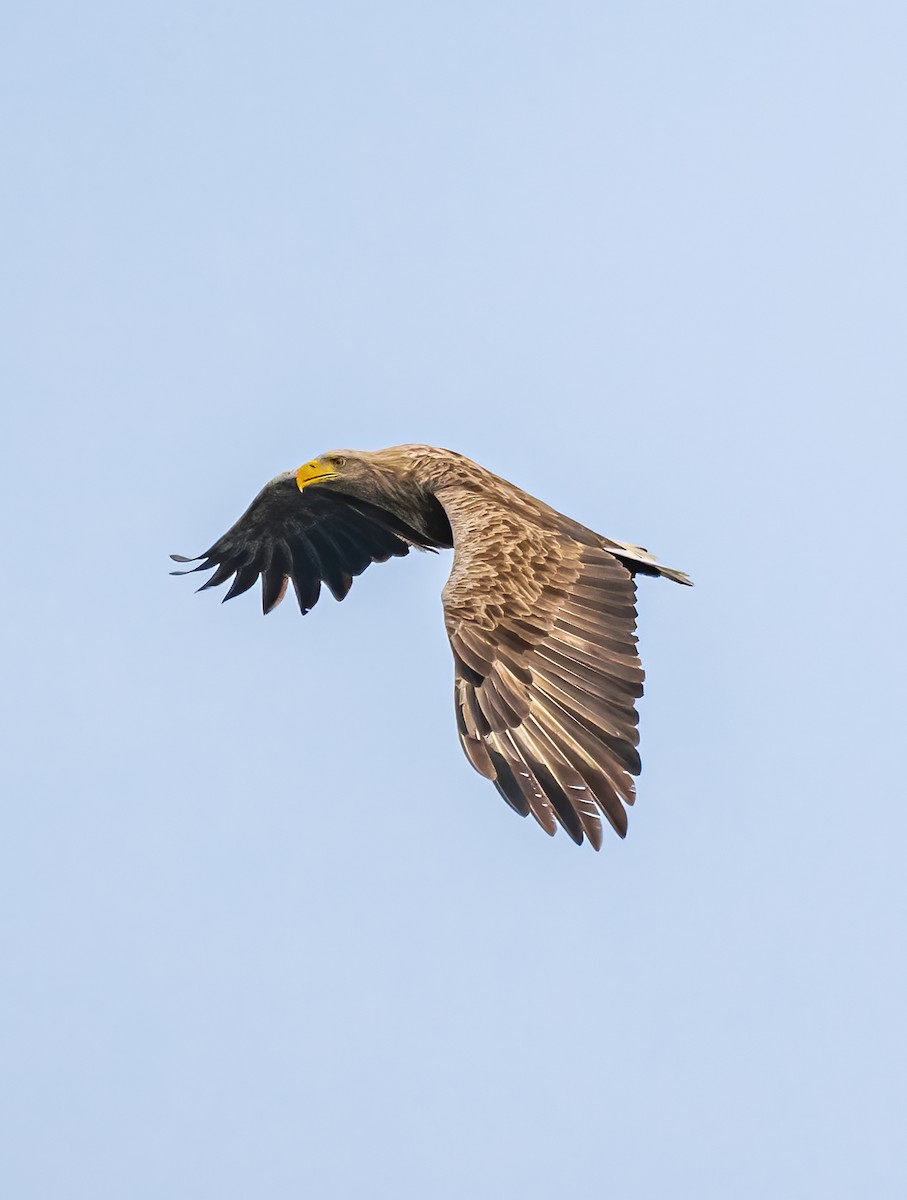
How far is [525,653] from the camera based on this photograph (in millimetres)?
12297

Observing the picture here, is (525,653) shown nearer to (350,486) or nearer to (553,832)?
(553,832)

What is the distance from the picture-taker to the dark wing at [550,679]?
11367 millimetres

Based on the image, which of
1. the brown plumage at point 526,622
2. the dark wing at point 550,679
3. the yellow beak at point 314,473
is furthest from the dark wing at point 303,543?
the dark wing at point 550,679

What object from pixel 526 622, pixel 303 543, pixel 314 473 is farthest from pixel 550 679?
pixel 303 543

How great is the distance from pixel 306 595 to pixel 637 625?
528 cm

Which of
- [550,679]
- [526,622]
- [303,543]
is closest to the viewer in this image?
[550,679]

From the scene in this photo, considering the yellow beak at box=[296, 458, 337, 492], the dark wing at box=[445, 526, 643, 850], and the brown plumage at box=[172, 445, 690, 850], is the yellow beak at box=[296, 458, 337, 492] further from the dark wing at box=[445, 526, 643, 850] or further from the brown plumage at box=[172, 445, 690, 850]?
the dark wing at box=[445, 526, 643, 850]

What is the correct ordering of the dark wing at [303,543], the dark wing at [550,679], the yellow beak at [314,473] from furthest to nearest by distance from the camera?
the dark wing at [303,543] → the yellow beak at [314,473] → the dark wing at [550,679]

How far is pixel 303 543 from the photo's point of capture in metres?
17.2

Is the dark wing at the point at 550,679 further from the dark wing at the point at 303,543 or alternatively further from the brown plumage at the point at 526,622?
the dark wing at the point at 303,543

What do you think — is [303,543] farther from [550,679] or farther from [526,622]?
[550,679]

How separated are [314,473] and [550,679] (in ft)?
14.6

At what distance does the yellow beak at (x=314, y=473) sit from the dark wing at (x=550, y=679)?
290cm

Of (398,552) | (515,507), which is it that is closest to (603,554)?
(515,507)
